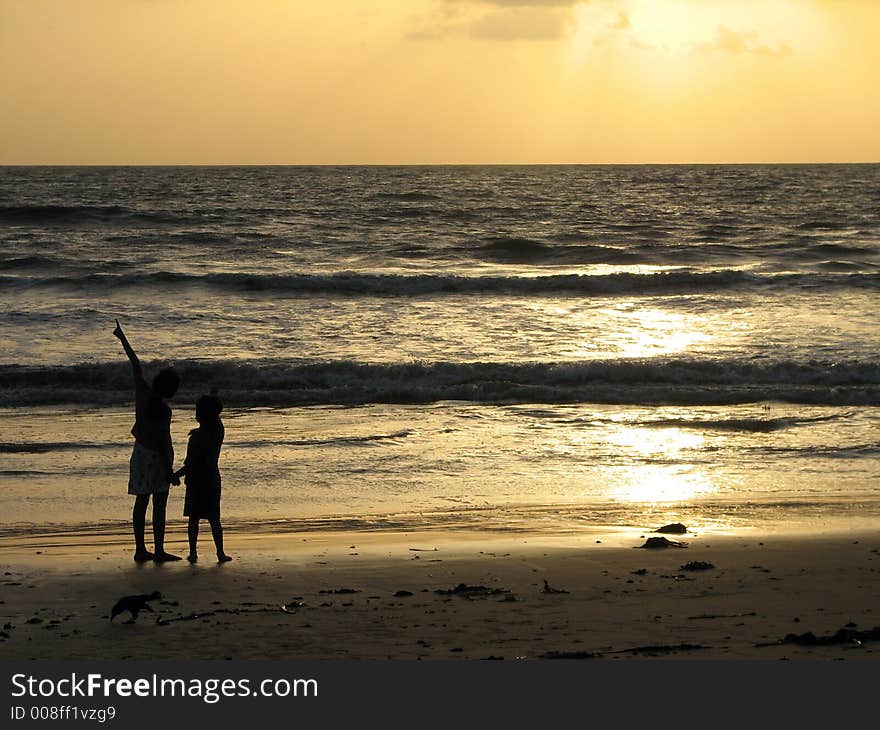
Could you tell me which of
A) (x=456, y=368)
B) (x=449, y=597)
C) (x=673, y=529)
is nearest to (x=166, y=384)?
(x=449, y=597)

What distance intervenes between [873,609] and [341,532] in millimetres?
4074

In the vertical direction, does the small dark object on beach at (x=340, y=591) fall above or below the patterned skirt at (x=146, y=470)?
below

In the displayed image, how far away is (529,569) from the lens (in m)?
7.66

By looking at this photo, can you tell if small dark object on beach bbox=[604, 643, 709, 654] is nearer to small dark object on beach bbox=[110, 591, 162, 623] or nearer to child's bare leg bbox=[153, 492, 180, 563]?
small dark object on beach bbox=[110, 591, 162, 623]

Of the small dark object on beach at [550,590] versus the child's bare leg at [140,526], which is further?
the child's bare leg at [140,526]

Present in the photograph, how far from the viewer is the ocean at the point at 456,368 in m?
10.4

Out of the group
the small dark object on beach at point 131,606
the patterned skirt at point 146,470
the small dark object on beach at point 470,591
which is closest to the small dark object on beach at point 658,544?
the small dark object on beach at point 470,591

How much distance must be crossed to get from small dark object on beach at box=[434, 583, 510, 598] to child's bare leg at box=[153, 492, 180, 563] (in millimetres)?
2054

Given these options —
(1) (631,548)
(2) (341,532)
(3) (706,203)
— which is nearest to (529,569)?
(1) (631,548)

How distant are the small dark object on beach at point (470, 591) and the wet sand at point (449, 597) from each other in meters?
0.02

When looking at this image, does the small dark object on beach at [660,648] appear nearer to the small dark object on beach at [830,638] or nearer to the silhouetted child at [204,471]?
the small dark object on beach at [830,638]

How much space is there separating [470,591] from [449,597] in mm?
185

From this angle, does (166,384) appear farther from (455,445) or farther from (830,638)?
(455,445)

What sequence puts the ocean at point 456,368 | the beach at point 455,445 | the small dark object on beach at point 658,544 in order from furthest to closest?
the ocean at point 456,368, the small dark object on beach at point 658,544, the beach at point 455,445
